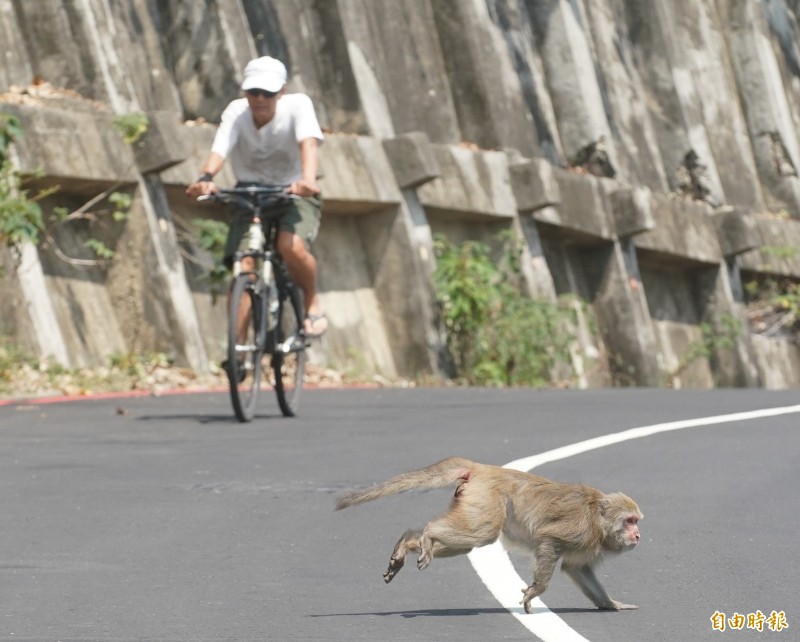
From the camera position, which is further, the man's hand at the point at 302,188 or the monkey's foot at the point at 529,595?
the man's hand at the point at 302,188

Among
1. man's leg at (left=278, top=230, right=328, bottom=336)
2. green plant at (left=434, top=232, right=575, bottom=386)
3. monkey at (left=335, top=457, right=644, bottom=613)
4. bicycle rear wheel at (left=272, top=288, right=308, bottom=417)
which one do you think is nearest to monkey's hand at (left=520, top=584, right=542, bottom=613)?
monkey at (left=335, top=457, right=644, bottom=613)

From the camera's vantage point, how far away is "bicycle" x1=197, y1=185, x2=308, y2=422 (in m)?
11.9

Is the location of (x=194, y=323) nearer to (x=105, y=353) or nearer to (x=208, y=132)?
(x=105, y=353)

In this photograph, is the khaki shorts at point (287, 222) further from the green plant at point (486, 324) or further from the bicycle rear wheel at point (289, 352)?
the green plant at point (486, 324)

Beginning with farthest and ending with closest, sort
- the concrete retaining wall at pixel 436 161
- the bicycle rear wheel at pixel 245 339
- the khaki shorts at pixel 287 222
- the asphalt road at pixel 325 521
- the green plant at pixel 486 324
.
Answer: the green plant at pixel 486 324 → the concrete retaining wall at pixel 436 161 → the khaki shorts at pixel 287 222 → the bicycle rear wheel at pixel 245 339 → the asphalt road at pixel 325 521

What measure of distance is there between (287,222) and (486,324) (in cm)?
767

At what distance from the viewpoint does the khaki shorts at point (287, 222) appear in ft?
40.3

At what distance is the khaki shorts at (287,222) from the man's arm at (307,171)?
323mm

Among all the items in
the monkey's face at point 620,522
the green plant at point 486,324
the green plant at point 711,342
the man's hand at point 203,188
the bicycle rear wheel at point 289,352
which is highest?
the man's hand at point 203,188

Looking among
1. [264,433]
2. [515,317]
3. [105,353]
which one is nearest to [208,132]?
[105,353]

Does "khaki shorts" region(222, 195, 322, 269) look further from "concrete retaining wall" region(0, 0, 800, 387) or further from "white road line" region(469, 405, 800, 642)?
"concrete retaining wall" region(0, 0, 800, 387)

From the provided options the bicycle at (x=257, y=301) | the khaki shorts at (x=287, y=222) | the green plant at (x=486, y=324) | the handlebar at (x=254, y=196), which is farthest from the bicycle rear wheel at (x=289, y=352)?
the green plant at (x=486, y=324)

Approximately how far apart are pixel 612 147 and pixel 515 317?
720 cm

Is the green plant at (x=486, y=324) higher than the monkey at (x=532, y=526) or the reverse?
the reverse
